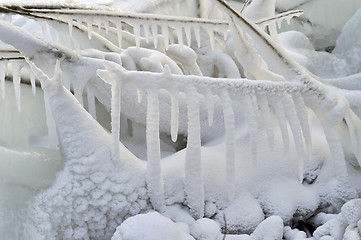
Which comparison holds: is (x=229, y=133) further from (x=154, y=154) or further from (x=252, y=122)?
(x=154, y=154)

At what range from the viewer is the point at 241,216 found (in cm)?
105

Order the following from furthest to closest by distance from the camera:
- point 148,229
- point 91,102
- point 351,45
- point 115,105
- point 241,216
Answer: point 351,45
point 91,102
point 241,216
point 115,105
point 148,229

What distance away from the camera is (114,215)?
99 centimetres

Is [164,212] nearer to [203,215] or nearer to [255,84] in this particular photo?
[203,215]

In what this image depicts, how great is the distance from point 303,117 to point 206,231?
0.38 m

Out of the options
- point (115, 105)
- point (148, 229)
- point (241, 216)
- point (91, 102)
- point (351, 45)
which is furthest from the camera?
point (351, 45)

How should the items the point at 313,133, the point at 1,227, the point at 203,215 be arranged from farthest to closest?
the point at 313,133 < the point at 203,215 < the point at 1,227

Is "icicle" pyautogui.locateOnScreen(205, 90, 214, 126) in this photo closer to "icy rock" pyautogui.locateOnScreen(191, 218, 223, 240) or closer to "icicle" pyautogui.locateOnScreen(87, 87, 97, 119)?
"icy rock" pyautogui.locateOnScreen(191, 218, 223, 240)

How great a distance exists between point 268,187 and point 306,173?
0.13 m

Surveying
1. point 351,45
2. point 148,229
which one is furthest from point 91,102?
point 351,45

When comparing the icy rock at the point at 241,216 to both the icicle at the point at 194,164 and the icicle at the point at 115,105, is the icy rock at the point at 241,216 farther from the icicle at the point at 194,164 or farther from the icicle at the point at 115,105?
the icicle at the point at 115,105

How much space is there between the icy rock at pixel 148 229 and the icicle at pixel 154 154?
14 cm

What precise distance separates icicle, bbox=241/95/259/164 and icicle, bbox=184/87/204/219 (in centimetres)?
12

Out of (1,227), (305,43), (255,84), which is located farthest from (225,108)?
(305,43)
